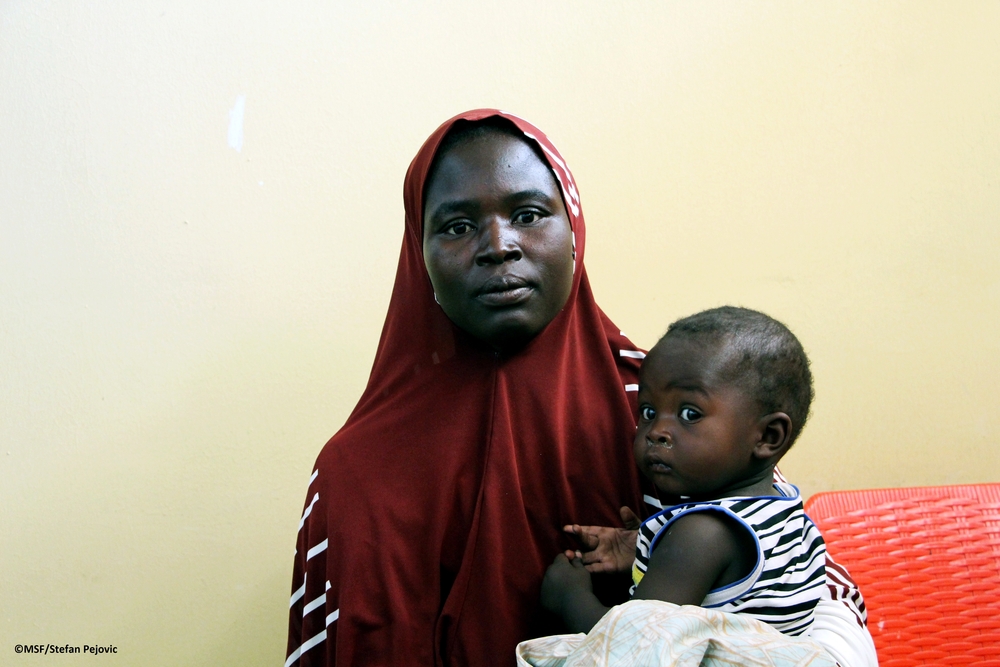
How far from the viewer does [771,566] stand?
1.21 m

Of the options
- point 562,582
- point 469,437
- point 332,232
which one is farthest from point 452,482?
point 332,232

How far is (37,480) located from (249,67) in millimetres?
1139

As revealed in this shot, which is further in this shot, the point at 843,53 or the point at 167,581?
the point at 843,53

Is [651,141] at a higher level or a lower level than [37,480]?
higher

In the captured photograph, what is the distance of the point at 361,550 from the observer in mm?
1450

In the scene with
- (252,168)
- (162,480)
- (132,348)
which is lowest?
→ (162,480)

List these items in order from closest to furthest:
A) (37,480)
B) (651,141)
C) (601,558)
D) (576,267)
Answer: (601,558), (576,267), (37,480), (651,141)

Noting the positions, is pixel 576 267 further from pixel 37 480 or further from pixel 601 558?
pixel 37 480

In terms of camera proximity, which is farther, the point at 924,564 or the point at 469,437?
the point at 924,564

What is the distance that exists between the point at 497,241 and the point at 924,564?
1233 mm

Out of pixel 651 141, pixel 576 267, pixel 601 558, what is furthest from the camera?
pixel 651 141

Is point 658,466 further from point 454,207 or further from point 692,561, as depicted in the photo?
point 454,207

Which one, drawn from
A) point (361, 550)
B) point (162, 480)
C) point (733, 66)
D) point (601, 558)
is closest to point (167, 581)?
point (162, 480)

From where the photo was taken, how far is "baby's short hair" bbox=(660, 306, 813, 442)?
4.24 feet
